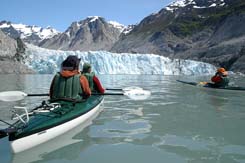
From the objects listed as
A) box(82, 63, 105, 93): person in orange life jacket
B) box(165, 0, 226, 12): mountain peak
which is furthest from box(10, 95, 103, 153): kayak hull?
box(165, 0, 226, 12): mountain peak

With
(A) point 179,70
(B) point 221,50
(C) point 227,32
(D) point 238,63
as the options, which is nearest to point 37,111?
(A) point 179,70

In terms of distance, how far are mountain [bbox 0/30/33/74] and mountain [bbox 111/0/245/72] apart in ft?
171

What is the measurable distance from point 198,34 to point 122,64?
279 ft

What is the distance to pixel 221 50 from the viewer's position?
296ft

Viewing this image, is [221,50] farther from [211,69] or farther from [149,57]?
[149,57]

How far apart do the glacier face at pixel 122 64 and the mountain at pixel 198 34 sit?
16.7m

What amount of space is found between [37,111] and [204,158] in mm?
3296

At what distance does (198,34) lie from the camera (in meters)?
132

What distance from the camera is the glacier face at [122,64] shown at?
5550 centimetres

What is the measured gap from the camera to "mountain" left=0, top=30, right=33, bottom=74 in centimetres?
5784

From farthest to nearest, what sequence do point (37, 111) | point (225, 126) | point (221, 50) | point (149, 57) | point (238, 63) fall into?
point (221, 50)
point (238, 63)
point (149, 57)
point (225, 126)
point (37, 111)

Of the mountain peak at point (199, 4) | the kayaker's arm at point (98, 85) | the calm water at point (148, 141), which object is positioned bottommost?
the calm water at point (148, 141)

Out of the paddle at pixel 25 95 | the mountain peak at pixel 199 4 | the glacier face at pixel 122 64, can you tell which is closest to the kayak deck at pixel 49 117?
the paddle at pixel 25 95

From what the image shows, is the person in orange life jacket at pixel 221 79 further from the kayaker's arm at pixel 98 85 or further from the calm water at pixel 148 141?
the kayaker's arm at pixel 98 85
